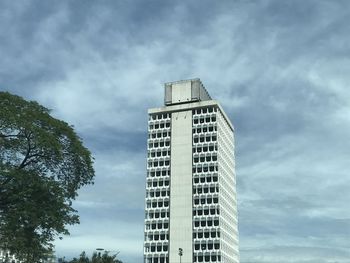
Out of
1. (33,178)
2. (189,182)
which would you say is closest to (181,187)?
(189,182)

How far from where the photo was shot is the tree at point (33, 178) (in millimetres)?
37562

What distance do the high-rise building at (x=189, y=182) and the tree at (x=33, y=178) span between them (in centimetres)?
10007

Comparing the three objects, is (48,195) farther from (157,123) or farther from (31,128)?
(157,123)

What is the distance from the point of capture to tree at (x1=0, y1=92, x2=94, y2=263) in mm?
37562

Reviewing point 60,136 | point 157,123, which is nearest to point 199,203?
point 157,123

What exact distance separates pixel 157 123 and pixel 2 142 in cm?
12013

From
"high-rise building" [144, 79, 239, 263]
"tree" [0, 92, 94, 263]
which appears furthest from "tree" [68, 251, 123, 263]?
"high-rise building" [144, 79, 239, 263]

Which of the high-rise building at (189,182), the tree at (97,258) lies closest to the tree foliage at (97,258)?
the tree at (97,258)

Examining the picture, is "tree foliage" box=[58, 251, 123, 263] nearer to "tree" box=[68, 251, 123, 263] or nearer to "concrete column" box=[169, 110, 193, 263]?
"tree" box=[68, 251, 123, 263]

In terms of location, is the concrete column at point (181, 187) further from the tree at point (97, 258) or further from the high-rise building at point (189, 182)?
the tree at point (97, 258)

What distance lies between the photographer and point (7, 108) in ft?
127

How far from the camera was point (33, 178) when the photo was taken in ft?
126

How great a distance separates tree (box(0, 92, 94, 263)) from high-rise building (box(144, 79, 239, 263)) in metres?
100

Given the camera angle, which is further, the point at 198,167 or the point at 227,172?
the point at 227,172
